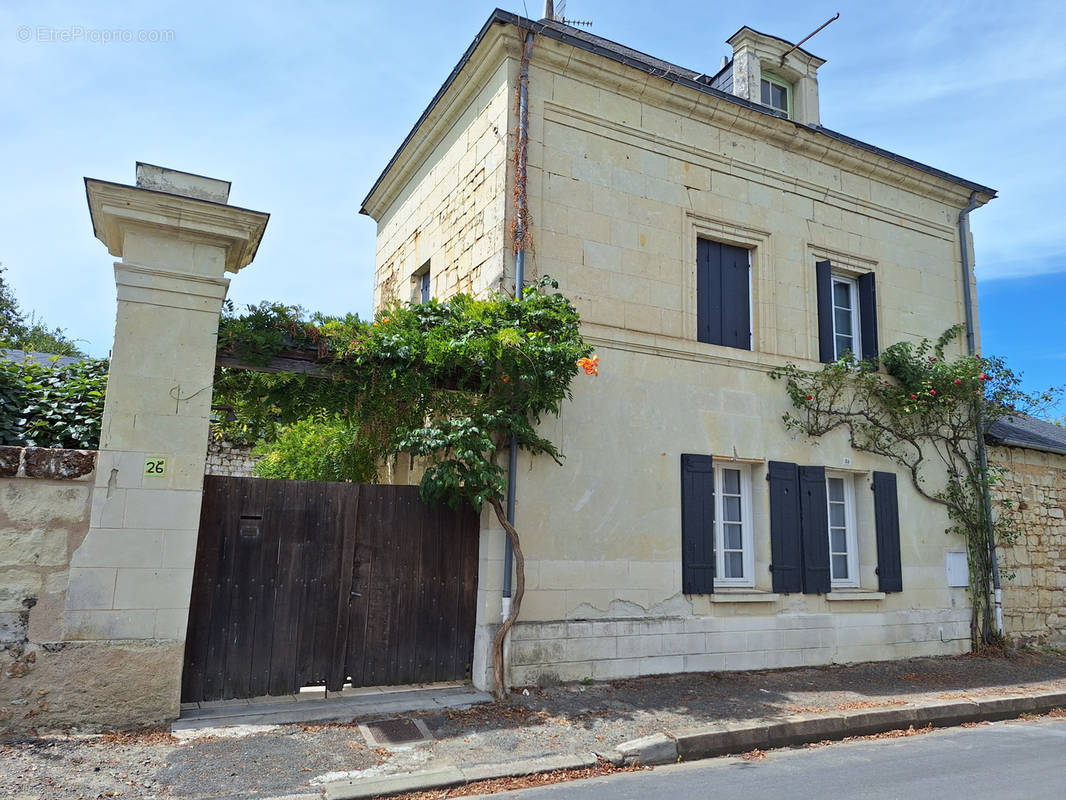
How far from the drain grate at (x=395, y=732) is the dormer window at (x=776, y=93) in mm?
8229

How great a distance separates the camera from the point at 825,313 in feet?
29.6

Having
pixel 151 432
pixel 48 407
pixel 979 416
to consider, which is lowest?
pixel 151 432

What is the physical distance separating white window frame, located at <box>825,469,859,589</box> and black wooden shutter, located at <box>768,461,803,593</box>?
55 centimetres

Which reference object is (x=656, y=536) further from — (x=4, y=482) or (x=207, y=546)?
(x=4, y=482)

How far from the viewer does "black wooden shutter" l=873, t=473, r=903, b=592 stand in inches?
338

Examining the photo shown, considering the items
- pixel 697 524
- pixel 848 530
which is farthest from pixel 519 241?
pixel 848 530

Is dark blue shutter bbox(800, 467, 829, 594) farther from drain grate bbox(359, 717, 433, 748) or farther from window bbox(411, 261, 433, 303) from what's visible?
window bbox(411, 261, 433, 303)

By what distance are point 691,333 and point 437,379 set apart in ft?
9.74

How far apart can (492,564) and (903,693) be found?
163 inches

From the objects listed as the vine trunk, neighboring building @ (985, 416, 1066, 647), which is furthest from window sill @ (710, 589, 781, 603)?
neighboring building @ (985, 416, 1066, 647)

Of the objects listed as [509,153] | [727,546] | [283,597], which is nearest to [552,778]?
[283,597]

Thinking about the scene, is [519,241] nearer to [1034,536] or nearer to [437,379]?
[437,379]

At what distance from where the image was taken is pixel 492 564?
665 cm

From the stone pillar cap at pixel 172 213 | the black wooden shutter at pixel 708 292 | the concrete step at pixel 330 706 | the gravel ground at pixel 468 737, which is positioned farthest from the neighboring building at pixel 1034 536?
the stone pillar cap at pixel 172 213
